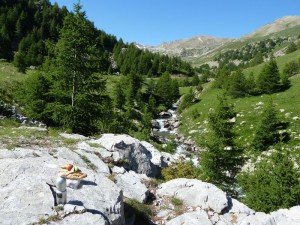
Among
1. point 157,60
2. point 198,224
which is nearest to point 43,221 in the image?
point 198,224

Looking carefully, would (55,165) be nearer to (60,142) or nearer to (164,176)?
(60,142)

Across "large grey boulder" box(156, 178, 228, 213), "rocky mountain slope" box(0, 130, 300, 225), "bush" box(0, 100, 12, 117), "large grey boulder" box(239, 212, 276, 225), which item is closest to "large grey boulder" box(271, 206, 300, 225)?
"rocky mountain slope" box(0, 130, 300, 225)

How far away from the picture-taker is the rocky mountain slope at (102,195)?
368 inches

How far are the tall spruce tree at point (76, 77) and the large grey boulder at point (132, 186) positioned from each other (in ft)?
40.6

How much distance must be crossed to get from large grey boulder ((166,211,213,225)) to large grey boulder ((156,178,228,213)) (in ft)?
3.74

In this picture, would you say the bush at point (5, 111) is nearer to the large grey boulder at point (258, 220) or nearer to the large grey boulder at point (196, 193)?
the large grey boulder at point (196, 193)

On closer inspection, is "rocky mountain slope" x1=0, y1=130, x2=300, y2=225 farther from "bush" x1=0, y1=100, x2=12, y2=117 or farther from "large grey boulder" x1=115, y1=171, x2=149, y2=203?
"bush" x1=0, y1=100, x2=12, y2=117

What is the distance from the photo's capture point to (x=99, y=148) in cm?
1806

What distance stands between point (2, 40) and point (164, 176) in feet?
306

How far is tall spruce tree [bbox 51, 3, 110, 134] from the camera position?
2625 cm

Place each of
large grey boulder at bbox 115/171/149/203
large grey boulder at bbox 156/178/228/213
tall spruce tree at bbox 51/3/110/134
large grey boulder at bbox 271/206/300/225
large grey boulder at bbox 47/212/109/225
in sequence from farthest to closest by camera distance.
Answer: tall spruce tree at bbox 51/3/110/134, large grey boulder at bbox 115/171/149/203, large grey boulder at bbox 156/178/228/213, large grey boulder at bbox 271/206/300/225, large grey boulder at bbox 47/212/109/225

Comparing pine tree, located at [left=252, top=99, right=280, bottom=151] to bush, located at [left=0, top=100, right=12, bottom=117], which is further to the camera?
pine tree, located at [left=252, top=99, right=280, bottom=151]

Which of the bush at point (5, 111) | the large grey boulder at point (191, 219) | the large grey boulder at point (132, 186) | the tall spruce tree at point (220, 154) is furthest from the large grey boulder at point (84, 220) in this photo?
the tall spruce tree at point (220, 154)

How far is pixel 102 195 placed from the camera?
10.9m
